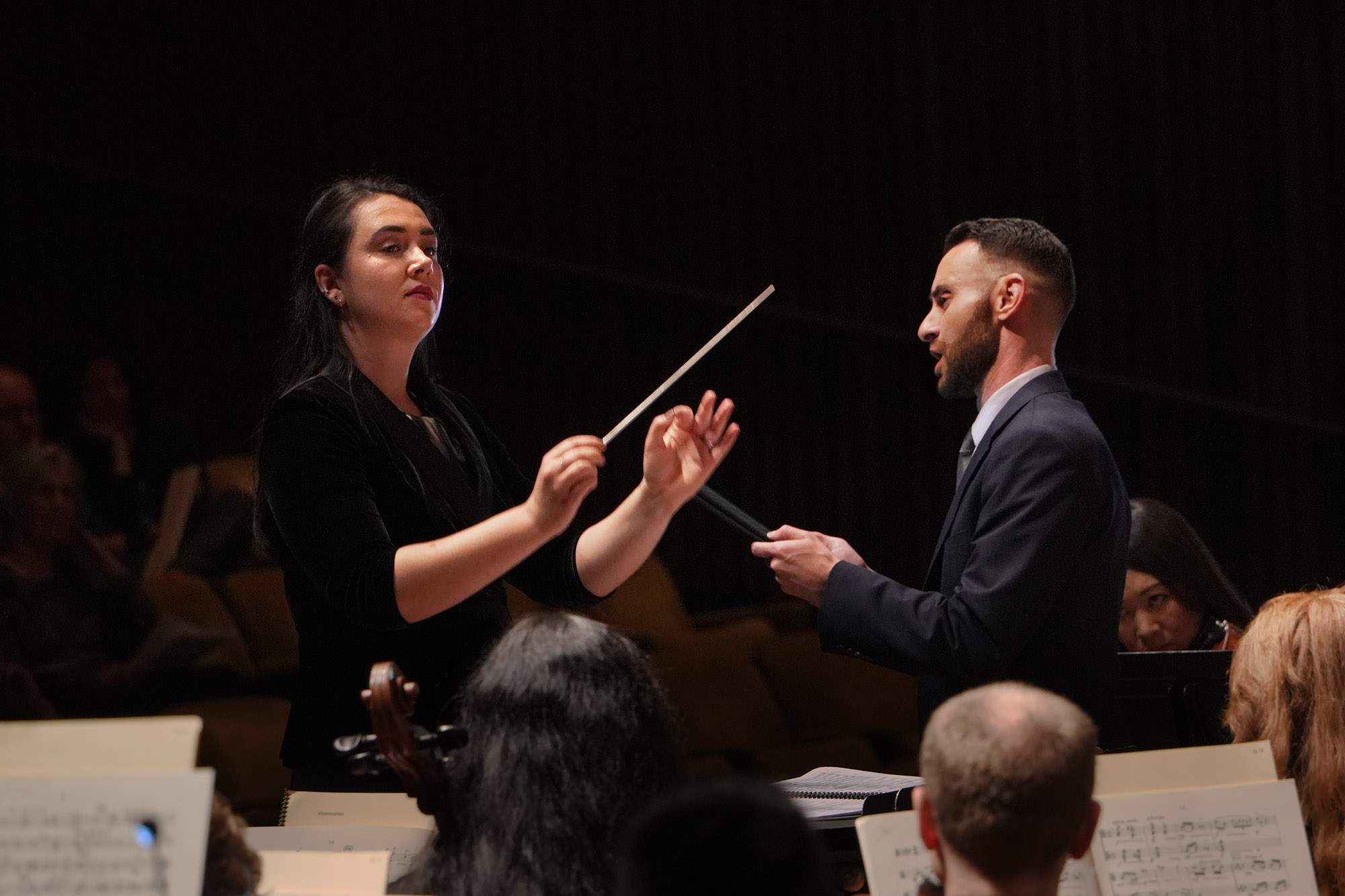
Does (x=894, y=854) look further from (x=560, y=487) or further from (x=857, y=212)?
(x=857, y=212)

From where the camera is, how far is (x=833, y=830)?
1826 mm

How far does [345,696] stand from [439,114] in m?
2.37

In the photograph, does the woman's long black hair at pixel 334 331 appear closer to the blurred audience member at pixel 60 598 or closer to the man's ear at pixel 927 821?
the man's ear at pixel 927 821

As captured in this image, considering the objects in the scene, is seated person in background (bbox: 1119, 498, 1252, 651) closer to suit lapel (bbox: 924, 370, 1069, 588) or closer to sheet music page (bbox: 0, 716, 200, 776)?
suit lapel (bbox: 924, 370, 1069, 588)

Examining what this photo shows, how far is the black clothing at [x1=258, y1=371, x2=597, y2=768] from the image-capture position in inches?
64.2

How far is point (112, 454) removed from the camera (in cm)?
340

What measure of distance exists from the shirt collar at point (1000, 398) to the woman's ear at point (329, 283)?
0.94m

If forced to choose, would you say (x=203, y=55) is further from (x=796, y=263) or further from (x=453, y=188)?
(x=796, y=263)

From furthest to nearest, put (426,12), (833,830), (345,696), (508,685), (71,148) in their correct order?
(426,12)
(71,148)
(833,830)
(345,696)
(508,685)

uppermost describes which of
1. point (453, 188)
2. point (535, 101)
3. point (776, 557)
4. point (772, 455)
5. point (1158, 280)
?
point (535, 101)

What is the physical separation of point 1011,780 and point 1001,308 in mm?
1201

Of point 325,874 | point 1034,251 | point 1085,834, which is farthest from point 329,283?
point 1085,834

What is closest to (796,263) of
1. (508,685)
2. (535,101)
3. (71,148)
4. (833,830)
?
(535,101)

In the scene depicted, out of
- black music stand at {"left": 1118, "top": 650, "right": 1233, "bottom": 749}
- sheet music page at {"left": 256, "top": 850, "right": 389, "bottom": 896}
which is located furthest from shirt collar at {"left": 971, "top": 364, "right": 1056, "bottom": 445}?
sheet music page at {"left": 256, "top": 850, "right": 389, "bottom": 896}
